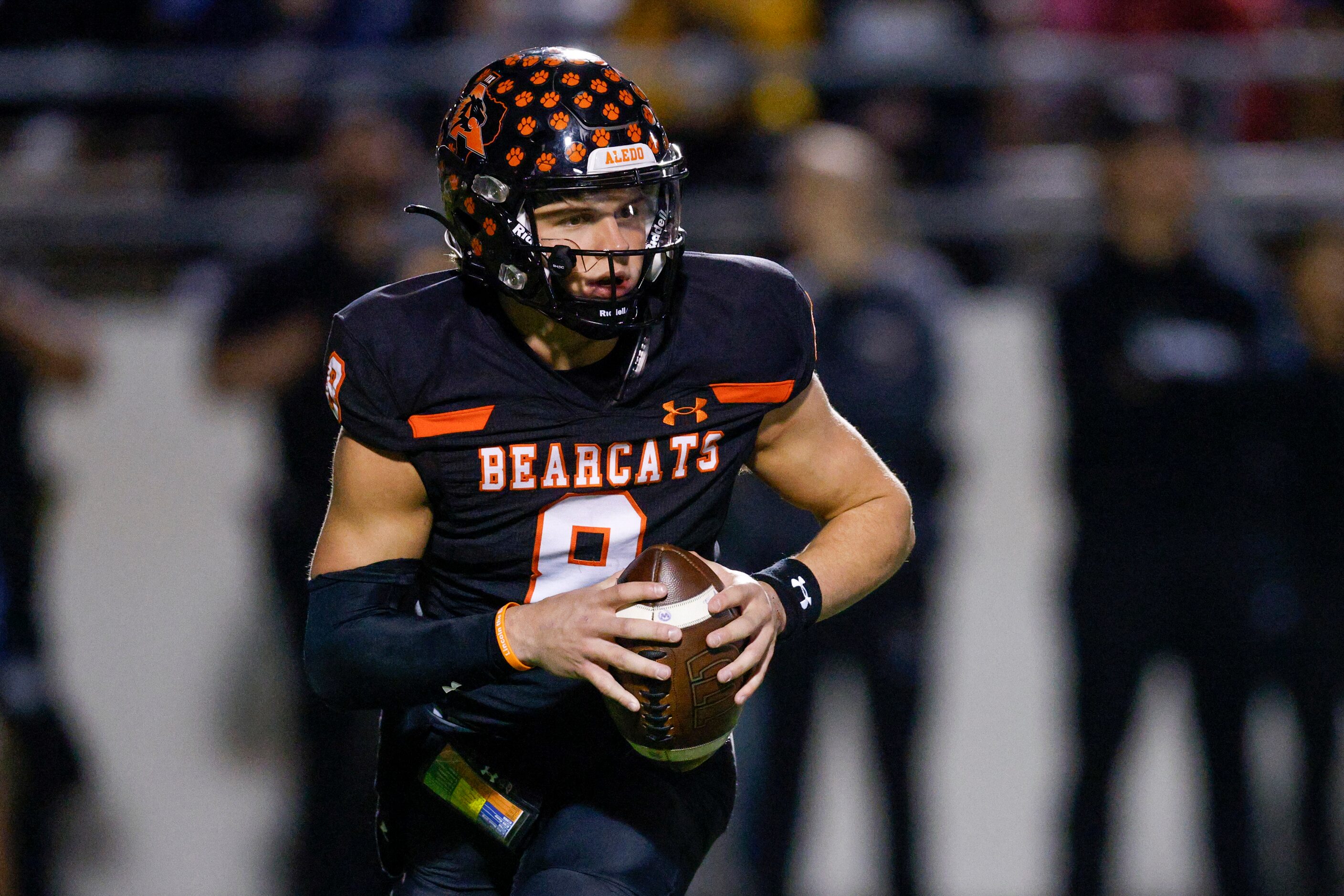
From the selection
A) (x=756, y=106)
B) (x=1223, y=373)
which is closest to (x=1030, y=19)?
(x=756, y=106)

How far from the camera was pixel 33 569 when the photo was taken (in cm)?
495

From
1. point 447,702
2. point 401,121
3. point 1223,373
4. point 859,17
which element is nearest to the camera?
point 447,702

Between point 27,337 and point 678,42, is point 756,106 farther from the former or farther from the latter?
point 27,337

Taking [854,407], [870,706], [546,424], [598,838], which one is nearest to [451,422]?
[546,424]

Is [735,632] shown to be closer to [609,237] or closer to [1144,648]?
[609,237]

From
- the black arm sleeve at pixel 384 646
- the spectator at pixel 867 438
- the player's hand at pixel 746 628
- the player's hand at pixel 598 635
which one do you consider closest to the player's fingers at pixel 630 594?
the player's hand at pixel 598 635

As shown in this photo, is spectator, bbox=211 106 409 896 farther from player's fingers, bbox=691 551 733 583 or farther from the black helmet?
player's fingers, bbox=691 551 733 583

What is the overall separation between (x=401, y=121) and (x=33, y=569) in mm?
1833

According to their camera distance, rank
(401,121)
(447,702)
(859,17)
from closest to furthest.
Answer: (447,702) < (401,121) < (859,17)

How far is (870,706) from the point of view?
15.5 ft

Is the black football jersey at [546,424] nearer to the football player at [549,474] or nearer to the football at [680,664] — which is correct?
the football player at [549,474]

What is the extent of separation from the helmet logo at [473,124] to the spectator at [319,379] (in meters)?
2.15

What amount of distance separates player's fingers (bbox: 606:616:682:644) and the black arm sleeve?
205mm

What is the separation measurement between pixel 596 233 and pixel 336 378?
44 centimetres
